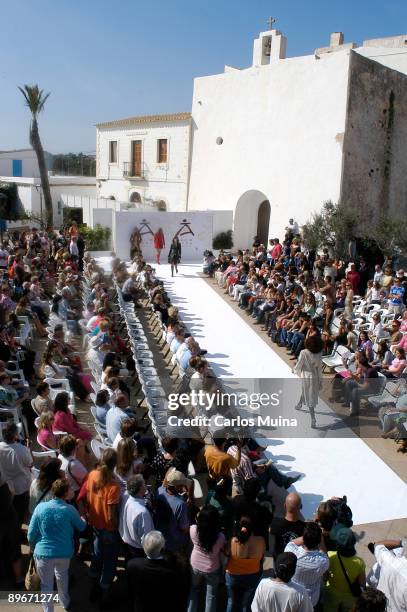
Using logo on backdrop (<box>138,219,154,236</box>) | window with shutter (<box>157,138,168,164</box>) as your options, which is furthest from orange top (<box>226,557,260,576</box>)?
window with shutter (<box>157,138,168,164</box>)

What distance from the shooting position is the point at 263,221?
81.4 ft

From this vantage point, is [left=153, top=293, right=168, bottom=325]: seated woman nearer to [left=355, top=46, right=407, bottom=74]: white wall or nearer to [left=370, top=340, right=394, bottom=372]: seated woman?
[left=370, top=340, right=394, bottom=372]: seated woman

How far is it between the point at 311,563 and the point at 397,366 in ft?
18.2

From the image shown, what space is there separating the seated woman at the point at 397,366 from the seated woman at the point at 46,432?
18.0 feet

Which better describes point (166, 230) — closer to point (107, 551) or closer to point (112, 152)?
point (112, 152)

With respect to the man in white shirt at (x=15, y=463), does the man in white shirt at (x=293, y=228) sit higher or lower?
higher

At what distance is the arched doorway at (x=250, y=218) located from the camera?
23797 millimetres

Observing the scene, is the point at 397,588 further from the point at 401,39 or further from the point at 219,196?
the point at 401,39

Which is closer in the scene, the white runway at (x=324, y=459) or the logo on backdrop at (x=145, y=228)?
the white runway at (x=324, y=459)

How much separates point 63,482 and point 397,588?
266 centimetres

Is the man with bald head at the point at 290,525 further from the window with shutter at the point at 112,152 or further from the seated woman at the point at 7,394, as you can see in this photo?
the window with shutter at the point at 112,152

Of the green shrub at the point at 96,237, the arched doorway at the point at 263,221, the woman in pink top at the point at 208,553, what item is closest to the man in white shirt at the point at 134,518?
the woman in pink top at the point at 208,553

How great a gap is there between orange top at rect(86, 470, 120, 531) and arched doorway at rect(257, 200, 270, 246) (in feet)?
67.4

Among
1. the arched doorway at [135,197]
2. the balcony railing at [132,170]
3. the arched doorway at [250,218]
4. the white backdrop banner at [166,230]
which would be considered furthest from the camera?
the arched doorway at [135,197]
